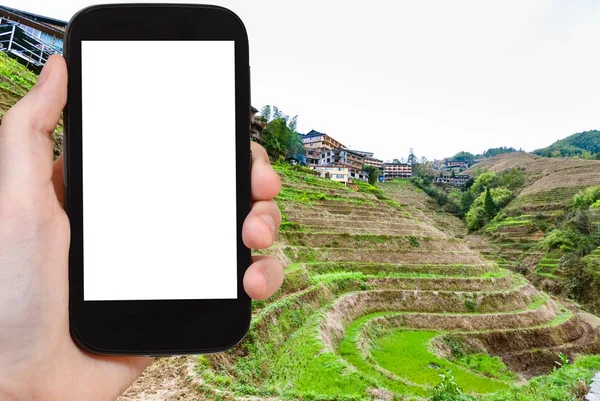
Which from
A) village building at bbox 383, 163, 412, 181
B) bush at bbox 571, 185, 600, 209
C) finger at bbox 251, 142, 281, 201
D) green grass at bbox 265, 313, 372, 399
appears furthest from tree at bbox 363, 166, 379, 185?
finger at bbox 251, 142, 281, 201

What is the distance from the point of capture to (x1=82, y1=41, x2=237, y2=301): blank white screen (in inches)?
44.4

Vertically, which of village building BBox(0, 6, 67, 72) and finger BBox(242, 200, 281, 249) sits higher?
village building BBox(0, 6, 67, 72)

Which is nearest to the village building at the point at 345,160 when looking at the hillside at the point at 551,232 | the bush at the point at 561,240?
the hillside at the point at 551,232

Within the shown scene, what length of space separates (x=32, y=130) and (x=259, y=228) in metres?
0.65

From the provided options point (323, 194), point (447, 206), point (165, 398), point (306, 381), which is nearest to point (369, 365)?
point (306, 381)

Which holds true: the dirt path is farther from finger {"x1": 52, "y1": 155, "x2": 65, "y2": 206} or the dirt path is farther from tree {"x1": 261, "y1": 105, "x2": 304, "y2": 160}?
tree {"x1": 261, "y1": 105, "x2": 304, "y2": 160}

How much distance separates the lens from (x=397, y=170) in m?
44.3

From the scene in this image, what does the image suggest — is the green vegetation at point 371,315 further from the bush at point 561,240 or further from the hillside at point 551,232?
the bush at point 561,240

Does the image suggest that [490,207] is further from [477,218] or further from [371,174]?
[371,174]

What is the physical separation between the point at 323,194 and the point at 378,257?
4.58 metres

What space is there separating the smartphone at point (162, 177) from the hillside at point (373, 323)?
3143mm

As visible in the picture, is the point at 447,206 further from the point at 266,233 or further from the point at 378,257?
the point at 266,233

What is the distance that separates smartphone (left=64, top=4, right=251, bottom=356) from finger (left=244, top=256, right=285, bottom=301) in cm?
2

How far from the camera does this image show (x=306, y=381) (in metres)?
5.60
